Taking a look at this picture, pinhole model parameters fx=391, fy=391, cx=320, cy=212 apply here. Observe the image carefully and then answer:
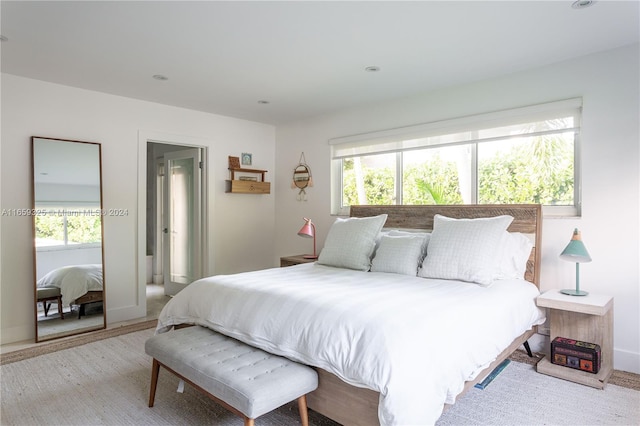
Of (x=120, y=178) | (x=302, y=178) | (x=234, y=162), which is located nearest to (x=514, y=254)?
(x=302, y=178)

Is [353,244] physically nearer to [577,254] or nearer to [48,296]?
[577,254]

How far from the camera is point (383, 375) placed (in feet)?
5.24

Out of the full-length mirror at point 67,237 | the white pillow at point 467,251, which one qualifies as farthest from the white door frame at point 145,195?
the white pillow at point 467,251

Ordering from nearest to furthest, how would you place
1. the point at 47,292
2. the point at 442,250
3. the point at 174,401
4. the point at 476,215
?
the point at 174,401, the point at 442,250, the point at 476,215, the point at 47,292

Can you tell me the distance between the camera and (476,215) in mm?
3436

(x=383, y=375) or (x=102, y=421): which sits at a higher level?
(x=383, y=375)

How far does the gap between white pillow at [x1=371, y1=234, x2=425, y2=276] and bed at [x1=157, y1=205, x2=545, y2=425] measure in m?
0.01

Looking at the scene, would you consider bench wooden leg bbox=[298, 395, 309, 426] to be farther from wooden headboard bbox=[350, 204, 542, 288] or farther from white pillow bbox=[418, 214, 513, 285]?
wooden headboard bbox=[350, 204, 542, 288]

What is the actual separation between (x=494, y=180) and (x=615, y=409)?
6.36 ft

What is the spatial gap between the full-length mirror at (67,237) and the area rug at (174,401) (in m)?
0.79

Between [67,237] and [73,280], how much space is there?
1.38 ft

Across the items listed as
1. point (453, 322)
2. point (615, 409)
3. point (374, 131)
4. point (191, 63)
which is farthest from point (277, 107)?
point (615, 409)

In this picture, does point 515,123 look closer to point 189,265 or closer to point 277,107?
point 277,107

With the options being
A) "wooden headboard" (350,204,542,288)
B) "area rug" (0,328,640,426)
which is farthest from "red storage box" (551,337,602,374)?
"wooden headboard" (350,204,542,288)
